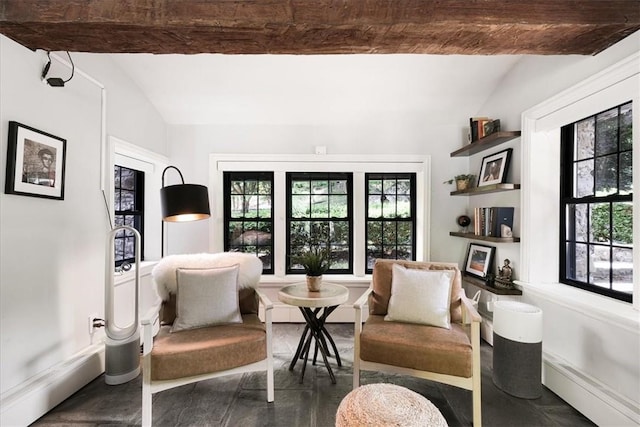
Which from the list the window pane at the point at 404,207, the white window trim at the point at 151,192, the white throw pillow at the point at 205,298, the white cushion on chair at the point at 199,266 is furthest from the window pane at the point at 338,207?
the white window trim at the point at 151,192

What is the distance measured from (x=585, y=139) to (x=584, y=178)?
0.29 metres

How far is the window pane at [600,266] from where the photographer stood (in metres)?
2.10

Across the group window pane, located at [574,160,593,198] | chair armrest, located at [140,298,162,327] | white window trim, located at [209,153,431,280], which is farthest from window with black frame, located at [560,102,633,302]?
chair armrest, located at [140,298,162,327]

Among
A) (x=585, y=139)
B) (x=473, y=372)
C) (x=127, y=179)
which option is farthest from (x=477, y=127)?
(x=127, y=179)

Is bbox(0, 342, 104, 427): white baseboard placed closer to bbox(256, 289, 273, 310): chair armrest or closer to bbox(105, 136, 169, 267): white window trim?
bbox(105, 136, 169, 267): white window trim

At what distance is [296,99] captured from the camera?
3197mm

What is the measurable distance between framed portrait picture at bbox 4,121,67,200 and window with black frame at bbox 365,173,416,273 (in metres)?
2.83

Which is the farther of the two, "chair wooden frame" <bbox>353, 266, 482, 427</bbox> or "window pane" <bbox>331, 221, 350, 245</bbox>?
"window pane" <bbox>331, 221, 350, 245</bbox>

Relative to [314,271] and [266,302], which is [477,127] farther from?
[266,302]

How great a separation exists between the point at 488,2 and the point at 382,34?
526 millimetres

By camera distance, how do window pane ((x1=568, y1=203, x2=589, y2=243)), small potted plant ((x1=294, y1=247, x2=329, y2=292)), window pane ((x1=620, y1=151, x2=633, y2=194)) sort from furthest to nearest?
small potted plant ((x1=294, y1=247, x2=329, y2=292)) → window pane ((x1=568, y1=203, x2=589, y2=243)) → window pane ((x1=620, y1=151, x2=633, y2=194))

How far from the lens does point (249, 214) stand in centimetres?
371

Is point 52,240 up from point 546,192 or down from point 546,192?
down

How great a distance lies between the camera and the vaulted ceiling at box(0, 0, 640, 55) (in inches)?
59.5
